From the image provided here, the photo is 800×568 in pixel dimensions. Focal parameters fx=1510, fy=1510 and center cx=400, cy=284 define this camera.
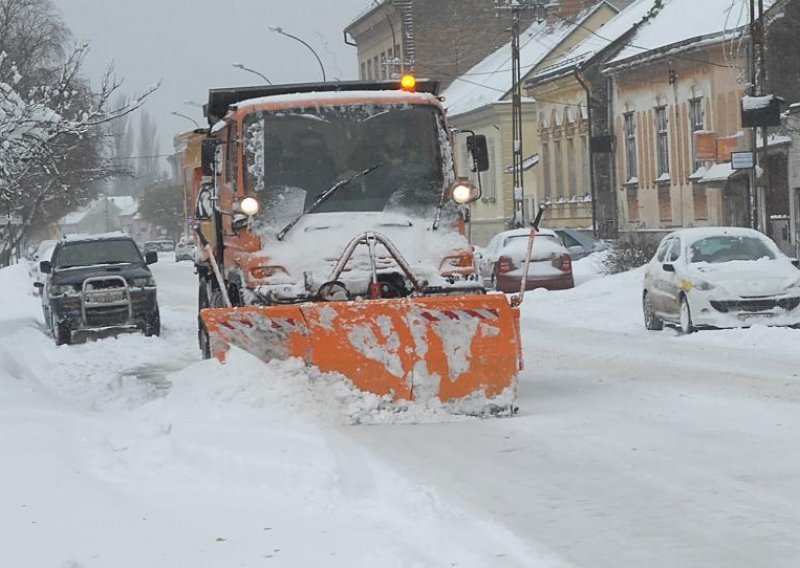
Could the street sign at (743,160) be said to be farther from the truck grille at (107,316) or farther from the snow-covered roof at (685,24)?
the truck grille at (107,316)

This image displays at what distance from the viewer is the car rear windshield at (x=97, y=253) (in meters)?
25.2

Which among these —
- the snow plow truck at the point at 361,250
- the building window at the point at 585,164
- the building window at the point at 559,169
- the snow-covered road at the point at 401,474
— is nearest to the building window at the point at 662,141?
the building window at the point at 585,164

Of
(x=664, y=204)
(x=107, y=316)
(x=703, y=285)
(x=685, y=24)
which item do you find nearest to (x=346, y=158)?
(x=703, y=285)

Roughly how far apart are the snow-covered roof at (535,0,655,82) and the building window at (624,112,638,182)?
2.81 metres

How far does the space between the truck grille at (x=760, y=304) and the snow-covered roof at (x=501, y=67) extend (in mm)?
43453

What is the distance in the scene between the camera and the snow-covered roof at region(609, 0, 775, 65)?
133ft

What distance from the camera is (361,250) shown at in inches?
519

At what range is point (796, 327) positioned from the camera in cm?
2070

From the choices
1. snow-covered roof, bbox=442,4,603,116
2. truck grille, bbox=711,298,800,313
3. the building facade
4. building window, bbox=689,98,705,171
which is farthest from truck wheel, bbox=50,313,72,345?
the building facade

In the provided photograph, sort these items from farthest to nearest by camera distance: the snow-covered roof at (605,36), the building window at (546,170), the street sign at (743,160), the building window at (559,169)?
1. the building window at (546,170)
2. the building window at (559,169)
3. the snow-covered roof at (605,36)
4. the street sign at (743,160)

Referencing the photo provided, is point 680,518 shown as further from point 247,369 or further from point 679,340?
point 679,340

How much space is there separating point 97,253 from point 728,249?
10.7m

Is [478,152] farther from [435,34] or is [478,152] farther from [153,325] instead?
[435,34]

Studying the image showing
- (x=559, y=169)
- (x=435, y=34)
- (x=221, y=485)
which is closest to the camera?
(x=221, y=485)
